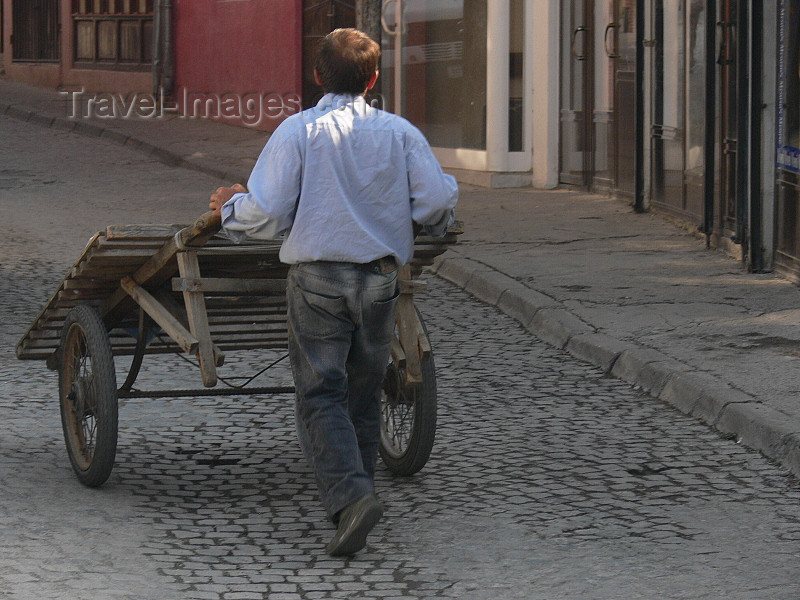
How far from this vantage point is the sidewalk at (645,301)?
20.4 feet

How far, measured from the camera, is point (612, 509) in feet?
16.0

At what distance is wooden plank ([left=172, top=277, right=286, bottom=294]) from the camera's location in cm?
470

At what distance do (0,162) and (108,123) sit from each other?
145 inches

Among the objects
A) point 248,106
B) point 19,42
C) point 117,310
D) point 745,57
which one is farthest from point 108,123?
point 117,310

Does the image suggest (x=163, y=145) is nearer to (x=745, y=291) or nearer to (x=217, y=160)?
(x=217, y=160)

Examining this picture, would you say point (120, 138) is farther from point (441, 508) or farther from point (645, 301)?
point (441, 508)

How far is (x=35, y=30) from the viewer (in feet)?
89.7

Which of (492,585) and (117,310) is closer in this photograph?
(492,585)

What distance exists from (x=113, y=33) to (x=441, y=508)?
21120mm

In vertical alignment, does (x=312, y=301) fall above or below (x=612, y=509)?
above

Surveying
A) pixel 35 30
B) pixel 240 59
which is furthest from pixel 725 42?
pixel 35 30

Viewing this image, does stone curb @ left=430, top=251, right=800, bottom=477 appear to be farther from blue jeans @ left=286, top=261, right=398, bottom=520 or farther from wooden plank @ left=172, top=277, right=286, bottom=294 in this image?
wooden plank @ left=172, top=277, right=286, bottom=294

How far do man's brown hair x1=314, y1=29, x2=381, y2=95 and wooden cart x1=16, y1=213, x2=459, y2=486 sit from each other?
22.0 inches

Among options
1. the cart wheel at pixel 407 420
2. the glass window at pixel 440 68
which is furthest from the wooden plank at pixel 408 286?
the glass window at pixel 440 68
